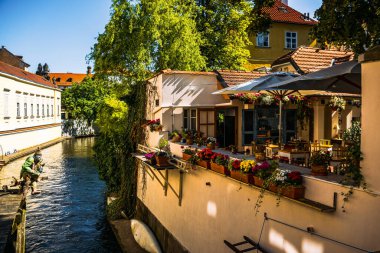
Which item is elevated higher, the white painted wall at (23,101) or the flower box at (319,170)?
the white painted wall at (23,101)

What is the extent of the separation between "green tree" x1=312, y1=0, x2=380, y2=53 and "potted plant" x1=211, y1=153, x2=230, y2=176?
4.09m

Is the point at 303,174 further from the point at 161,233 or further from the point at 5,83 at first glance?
the point at 5,83

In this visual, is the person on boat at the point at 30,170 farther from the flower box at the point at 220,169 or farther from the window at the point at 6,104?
the window at the point at 6,104

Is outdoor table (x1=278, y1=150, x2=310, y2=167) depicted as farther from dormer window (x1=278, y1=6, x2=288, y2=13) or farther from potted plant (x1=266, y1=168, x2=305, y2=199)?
dormer window (x1=278, y1=6, x2=288, y2=13)

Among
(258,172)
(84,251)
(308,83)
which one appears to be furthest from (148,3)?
(258,172)

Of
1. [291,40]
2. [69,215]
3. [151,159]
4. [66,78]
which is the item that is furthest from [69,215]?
[66,78]

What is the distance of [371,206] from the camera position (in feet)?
15.6

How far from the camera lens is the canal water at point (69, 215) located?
15.3 metres

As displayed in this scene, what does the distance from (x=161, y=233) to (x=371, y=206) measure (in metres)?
9.27

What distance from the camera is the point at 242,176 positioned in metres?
7.22

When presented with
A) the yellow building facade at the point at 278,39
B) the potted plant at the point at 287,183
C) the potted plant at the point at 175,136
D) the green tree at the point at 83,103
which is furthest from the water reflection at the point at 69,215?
the green tree at the point at 83,103

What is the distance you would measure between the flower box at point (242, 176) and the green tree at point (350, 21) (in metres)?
4.23

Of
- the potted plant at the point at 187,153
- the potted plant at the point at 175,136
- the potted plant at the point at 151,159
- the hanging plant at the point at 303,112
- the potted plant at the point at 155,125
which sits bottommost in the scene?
the potted plant at the point at 151,159

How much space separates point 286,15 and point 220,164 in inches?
1085
